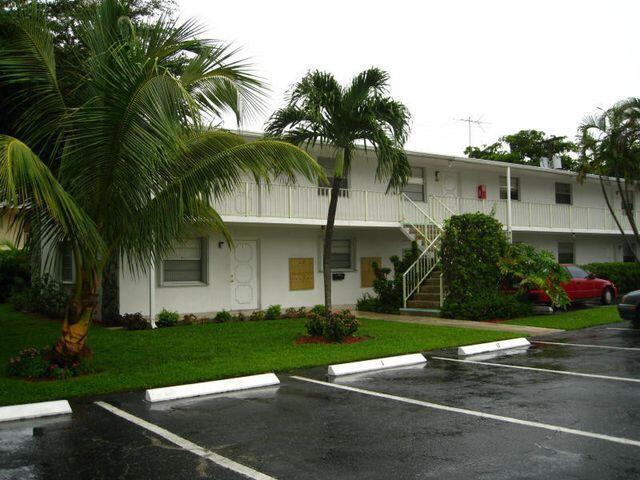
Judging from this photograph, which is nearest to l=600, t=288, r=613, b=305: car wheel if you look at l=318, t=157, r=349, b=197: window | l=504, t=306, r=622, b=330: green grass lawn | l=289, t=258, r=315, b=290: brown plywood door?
l=504, t=306, r=622, b=330: green grass lawn

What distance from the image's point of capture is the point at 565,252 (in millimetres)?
28844

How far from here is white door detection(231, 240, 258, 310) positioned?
1881cm

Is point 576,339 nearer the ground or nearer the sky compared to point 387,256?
nearer the ground

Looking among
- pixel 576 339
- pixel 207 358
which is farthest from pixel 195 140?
pixel 576 339

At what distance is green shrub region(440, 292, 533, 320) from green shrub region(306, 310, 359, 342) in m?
5.17

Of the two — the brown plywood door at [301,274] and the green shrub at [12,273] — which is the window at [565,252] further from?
the green shrub at [12,273]

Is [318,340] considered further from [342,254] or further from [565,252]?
[565,252]

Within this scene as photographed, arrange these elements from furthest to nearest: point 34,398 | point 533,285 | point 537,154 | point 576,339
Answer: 1. point 537,154
2. point 533,285
3. point 576,339
4. point 34,398

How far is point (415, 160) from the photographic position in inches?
888

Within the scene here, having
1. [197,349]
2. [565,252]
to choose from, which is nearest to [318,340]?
[197,349]

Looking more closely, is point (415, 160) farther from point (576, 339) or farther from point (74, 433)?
point (74, 433)

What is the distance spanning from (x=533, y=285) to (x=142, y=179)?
12826mm

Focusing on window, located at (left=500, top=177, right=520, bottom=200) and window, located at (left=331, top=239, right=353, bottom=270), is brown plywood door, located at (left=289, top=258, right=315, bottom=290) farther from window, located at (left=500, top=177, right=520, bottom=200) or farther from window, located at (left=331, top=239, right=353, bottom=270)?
window, located at (left=500, top=177, right=520, bottom=200)

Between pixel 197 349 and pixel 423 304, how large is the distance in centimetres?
853
